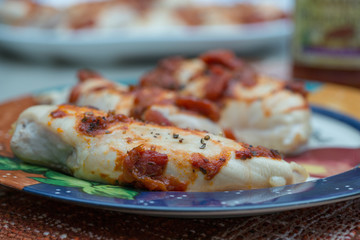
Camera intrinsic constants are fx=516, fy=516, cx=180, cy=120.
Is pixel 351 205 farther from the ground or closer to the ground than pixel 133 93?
closer to the ground

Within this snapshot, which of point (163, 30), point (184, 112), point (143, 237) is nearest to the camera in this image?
point (143, 237)

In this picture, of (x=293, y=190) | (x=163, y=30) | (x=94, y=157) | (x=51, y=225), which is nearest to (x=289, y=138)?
(x=293, y=190)

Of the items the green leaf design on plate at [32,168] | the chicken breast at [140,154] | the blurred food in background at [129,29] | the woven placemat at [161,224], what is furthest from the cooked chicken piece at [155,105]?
the blurred food in background at [129,29]

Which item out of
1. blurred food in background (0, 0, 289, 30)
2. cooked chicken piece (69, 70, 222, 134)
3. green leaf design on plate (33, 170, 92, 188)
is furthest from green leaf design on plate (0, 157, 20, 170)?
blurred food in background (0, 0, 289, 30)

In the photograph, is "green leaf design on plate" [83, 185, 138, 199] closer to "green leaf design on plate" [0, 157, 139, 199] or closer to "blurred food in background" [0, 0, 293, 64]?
"green leaf design on plate" [0, 157, 139, 199]

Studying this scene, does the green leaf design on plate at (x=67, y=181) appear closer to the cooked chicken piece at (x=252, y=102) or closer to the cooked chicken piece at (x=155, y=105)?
the cooked chicken piece at (x=155, y=105)

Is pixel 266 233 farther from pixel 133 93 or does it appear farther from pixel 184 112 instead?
pixel 133 93

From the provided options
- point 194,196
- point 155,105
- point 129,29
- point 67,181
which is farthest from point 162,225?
point 129,29
